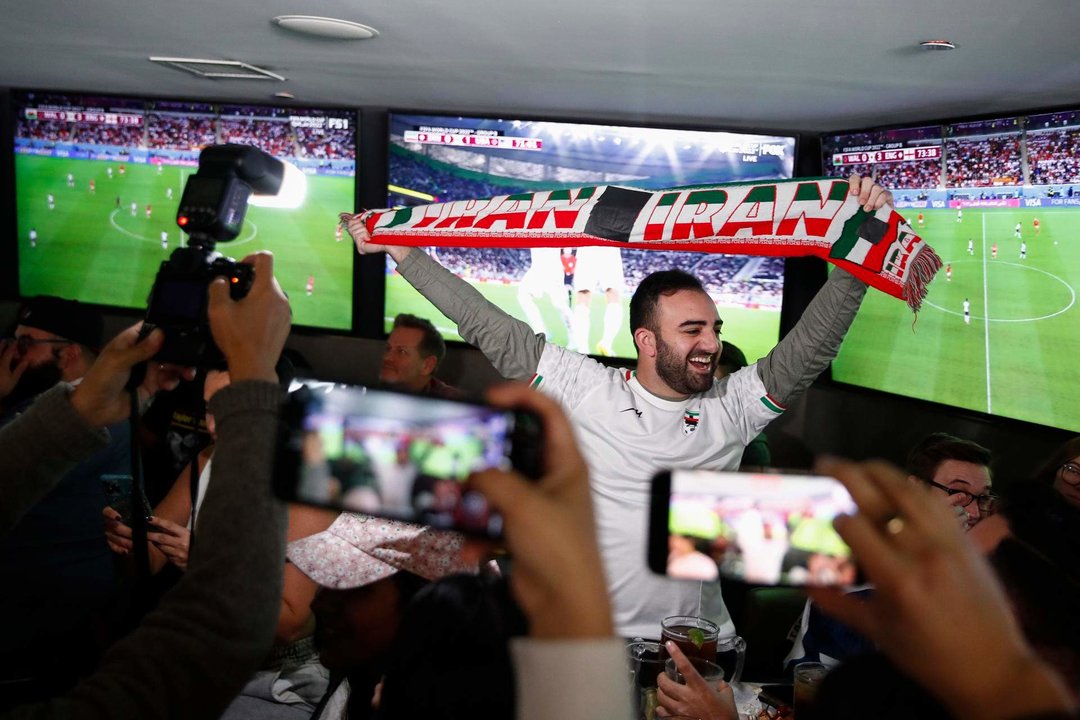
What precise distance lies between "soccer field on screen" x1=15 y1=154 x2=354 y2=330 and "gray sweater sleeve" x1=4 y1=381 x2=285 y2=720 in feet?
14.2

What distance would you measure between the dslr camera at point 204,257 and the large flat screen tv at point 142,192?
3617 mm

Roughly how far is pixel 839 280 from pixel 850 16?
0.80 meters

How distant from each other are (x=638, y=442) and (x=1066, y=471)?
4.77ft

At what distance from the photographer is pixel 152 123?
523 centimetres

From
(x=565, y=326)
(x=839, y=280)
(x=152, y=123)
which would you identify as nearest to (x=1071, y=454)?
(x=839, y=280)

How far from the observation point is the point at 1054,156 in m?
3.59

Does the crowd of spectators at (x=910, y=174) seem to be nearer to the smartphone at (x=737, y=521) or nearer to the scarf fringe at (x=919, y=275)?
the scarf fringe at (x=919, y=275)

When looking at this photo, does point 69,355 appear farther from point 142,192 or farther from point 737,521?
point 737,521

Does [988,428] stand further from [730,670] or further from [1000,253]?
[730,670]

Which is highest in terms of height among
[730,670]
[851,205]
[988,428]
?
[851,205]

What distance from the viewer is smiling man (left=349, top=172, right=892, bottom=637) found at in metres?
2.55

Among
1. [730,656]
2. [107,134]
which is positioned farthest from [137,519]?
[107,134]

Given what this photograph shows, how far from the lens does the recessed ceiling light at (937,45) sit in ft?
9.40

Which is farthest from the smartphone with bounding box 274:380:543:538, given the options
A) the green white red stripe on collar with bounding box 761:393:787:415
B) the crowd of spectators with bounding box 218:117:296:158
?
the crowd of spectators with bounding box 218:117:296:158
